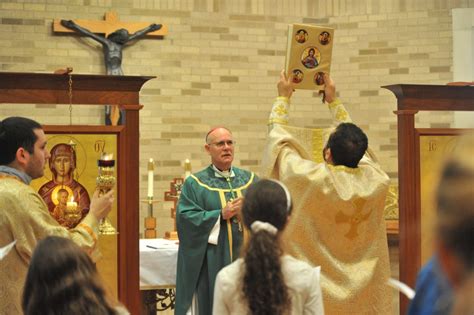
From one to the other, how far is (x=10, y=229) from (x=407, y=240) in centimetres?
335

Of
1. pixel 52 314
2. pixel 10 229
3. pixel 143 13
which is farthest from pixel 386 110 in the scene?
pixel 52 314

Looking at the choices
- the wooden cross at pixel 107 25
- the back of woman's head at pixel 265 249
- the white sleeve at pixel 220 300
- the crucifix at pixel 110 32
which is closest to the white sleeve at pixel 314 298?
the back of woman's head at pixel 265 249

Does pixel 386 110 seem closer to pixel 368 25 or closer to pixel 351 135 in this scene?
pixel 368 25

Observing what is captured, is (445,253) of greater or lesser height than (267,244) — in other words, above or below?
above

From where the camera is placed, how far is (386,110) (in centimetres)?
1047

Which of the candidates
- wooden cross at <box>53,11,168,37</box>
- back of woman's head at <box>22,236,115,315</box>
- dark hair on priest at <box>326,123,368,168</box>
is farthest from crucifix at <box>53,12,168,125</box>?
back of woman's head at <box>22,236,115,315</box>

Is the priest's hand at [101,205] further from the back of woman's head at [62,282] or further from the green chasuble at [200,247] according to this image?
the green chasuble at [200,247]

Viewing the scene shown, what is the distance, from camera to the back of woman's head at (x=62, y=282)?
217 cm

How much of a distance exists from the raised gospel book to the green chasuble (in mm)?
1168

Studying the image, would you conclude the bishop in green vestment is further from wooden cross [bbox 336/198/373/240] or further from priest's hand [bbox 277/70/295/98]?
wooden cross [bbox 336/198/373/240]

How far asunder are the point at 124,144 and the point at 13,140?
1722mm

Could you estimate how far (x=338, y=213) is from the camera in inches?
194

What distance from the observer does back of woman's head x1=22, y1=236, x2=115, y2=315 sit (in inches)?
85.3

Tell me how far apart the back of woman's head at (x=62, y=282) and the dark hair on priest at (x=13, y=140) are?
170 cm
